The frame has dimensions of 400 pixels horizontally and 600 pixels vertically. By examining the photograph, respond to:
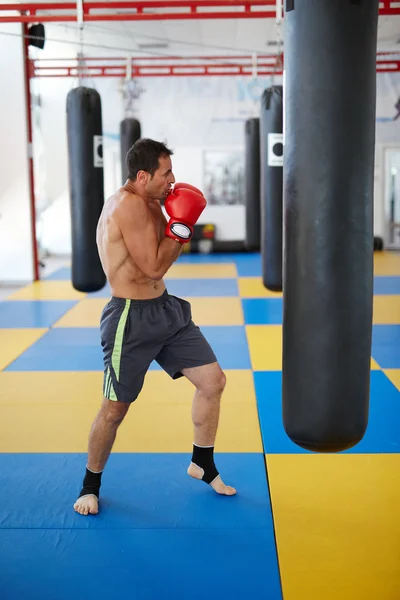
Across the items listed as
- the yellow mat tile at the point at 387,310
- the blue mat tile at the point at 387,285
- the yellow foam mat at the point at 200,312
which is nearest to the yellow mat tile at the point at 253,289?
the yellow foam mat at the point at 200,312

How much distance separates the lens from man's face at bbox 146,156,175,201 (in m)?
2.58

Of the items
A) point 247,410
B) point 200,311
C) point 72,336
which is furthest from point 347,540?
point 200,311

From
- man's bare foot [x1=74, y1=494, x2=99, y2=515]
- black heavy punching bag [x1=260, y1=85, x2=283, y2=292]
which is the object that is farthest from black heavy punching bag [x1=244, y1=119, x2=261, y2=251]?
man's bare foot [x1=74, y1=494, x2=99, y2=515]

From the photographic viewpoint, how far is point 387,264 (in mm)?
10469

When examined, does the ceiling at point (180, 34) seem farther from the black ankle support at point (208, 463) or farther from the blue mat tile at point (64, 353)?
the black ankle support at point (208, 463)

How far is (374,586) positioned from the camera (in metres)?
2.11

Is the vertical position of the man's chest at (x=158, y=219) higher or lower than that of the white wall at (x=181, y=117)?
lower

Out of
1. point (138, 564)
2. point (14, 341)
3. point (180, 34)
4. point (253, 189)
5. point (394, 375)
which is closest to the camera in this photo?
point (138, 564)

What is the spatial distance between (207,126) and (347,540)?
10920 mm

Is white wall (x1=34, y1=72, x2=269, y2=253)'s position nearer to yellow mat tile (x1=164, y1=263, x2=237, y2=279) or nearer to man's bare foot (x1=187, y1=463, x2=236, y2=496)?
yellow mat tile (x1=164, y1=263, x2=237, y2=279)

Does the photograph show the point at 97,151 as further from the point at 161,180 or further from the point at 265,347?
the point at 161,180

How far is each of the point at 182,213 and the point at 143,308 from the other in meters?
0.41

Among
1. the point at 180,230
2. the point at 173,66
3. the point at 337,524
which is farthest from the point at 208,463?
the point at 173,66

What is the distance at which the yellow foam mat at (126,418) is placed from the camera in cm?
335
